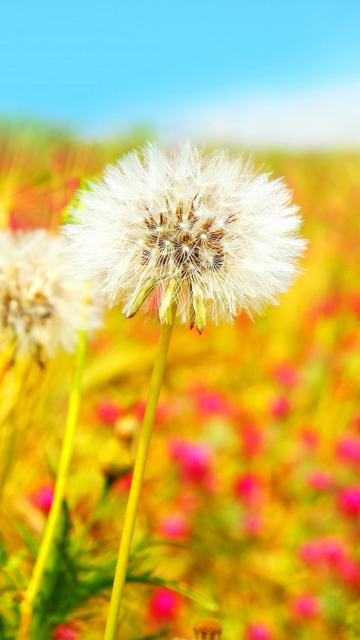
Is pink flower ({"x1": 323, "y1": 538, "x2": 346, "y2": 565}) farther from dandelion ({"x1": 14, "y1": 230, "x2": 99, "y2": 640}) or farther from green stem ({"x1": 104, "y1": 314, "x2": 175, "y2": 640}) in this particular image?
green stem ({"x1": 104, "y1": 314, "x2": 175, "y2": 640})

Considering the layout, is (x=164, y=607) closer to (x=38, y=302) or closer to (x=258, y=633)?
(x=258, y=633)

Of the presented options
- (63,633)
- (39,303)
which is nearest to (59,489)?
(39,303)

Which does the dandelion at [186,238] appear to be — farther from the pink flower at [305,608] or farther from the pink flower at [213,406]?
the pink flower at [213,406]

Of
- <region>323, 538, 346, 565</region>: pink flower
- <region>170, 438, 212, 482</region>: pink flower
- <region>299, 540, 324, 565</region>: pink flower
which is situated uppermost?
<region>170, 438, 212, 482</region>: pink flower

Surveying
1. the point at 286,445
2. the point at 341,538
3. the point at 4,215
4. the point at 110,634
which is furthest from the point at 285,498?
the point at 110,634

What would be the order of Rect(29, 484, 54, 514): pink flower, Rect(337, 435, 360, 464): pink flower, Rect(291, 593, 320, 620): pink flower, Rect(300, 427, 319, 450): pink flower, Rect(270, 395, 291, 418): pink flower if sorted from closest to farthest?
Rect(29, 484, 54, 514): pink flower → Rect(291, 593, 320, 620): pink flower → Rect(337, 435, 360, 464): pink flower → Rect(300, 427, 319, 450): pink flower → Rect(270, 395, 291, 418): pink flower

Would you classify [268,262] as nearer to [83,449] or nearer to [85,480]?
[85,480]

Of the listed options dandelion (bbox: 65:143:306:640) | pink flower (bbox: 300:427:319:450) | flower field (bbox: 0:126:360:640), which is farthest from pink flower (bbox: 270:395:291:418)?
dandelion (bbox: 65:143:306:640)
